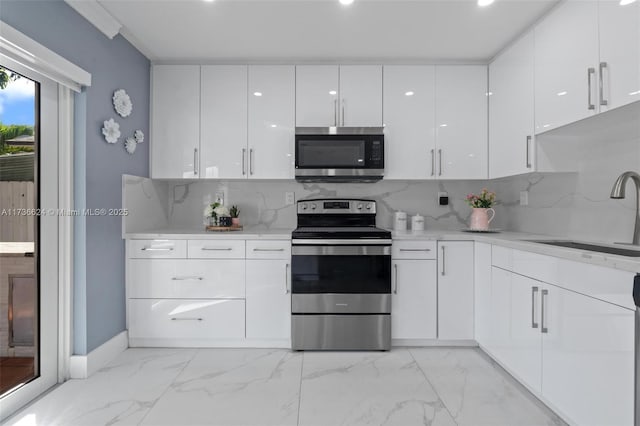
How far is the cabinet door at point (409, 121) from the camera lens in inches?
119

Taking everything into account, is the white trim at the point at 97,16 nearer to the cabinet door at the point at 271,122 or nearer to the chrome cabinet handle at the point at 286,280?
the cabinet door at the point at 271,122

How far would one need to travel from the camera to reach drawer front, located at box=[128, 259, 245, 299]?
9.02 feet

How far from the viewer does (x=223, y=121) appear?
9.95 feet

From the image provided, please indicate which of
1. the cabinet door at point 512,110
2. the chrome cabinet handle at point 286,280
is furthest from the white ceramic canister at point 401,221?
the chrome cabinet handle at point 286,280

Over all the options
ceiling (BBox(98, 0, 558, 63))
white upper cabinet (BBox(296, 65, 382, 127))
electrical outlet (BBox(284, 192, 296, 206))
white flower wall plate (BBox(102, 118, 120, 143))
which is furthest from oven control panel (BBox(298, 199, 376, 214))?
white flower wall plate (BBox(102, 118, 120, 143))

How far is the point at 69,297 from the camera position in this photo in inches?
86.9

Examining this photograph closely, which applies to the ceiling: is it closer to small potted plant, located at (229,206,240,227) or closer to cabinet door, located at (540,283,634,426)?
small potted plant, located at (229,206,240,227)

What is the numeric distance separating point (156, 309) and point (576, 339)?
2625 millimetres

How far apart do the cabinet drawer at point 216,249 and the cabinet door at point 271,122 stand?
620mm

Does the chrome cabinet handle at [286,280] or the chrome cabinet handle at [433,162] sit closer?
the chrome cabinet handle at [286,280]

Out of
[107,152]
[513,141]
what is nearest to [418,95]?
[513,141]

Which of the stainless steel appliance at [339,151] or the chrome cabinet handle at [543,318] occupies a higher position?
the stainless steel appliance at [339,151]

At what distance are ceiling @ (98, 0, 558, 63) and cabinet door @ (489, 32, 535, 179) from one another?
16 cm

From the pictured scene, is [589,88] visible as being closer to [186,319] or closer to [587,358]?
[587,358]
